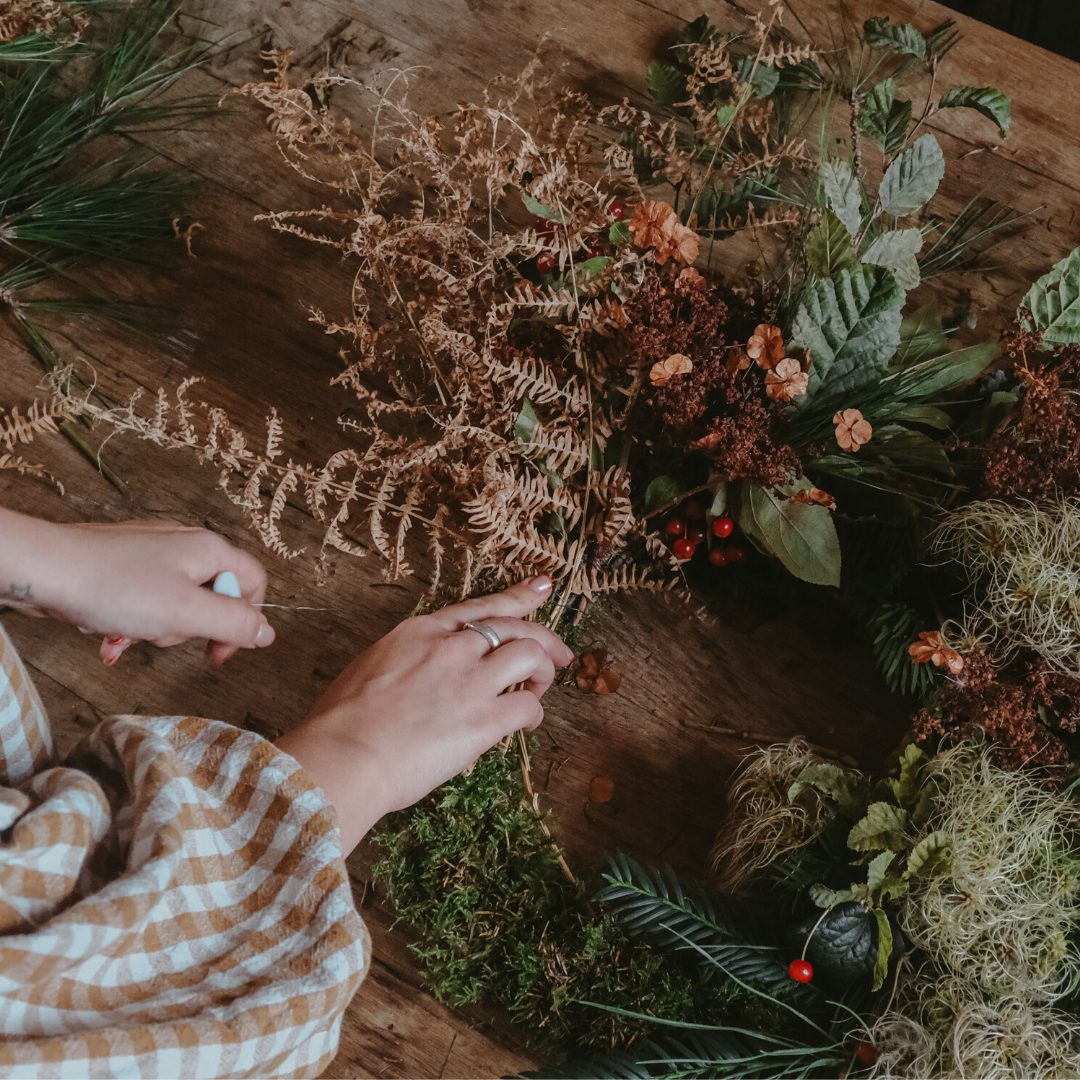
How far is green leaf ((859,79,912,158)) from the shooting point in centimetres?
110

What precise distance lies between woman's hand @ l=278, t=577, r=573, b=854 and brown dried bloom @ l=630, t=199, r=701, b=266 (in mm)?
418

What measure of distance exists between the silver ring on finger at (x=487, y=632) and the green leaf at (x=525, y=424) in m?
0.23

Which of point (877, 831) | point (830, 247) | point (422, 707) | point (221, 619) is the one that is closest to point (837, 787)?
point (877, 831)

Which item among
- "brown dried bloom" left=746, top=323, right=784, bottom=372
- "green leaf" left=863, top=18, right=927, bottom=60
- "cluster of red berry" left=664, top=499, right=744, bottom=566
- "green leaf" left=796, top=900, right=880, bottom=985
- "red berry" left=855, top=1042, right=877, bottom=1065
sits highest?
"green leaf" left=863, top=18, right=927, bottom=60

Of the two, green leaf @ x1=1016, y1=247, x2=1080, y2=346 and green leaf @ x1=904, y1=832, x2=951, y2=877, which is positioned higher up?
green leaf @ x1=1016, y1=247, x2=1080, y2=346

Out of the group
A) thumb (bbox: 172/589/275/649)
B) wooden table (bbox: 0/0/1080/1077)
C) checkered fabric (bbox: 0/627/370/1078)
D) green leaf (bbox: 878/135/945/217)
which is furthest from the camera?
wooden table (bbox: 0/0/1080/1077)

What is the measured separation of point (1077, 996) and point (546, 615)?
2.47ft

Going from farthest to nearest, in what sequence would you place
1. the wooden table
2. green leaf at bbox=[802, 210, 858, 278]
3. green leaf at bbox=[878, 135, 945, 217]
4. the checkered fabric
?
the wooden table, green leaf at bbox=[878, 135, 945, 217], green leaf at bbox=[802, 210, 858, 278], the checkered fabric

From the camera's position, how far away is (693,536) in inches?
44.6

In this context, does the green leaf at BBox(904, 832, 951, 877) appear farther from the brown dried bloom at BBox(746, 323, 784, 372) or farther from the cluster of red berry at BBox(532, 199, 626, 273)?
the cluster of red berry at BBox(532, 199, 626, 273)

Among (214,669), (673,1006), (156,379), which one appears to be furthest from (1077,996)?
(156,379)

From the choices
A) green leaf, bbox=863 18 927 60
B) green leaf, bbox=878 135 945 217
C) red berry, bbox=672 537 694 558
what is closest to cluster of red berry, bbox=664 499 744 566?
red berry, bbox=672 537 694 558

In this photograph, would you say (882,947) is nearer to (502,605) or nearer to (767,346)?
(502,605)

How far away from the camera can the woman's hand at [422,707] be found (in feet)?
2.97
